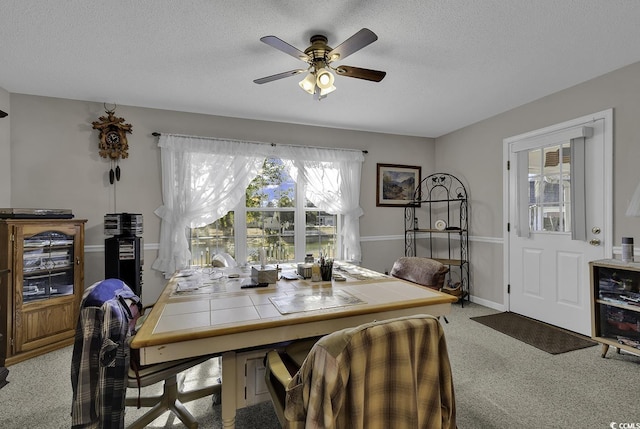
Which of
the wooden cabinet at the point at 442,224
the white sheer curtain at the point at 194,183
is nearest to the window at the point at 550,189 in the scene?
the wooden cabinet at the point at 442,224

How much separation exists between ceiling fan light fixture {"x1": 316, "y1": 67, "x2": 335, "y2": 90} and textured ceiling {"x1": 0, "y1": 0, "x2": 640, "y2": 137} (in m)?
0.31

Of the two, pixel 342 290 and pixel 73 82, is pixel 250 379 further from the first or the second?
pixel 73 82

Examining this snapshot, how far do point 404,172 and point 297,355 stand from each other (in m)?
3.83

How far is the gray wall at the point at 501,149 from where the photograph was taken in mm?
2639

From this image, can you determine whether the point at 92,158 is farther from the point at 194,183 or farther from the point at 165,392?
the point at 165,392

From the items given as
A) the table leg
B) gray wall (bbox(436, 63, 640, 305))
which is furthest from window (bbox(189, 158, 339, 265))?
the table leg

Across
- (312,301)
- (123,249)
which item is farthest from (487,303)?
(123,249)

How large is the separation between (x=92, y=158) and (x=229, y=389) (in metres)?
3.19

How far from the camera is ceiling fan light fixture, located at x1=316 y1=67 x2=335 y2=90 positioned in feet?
6.74

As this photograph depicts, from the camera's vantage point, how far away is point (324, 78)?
6.77 ft

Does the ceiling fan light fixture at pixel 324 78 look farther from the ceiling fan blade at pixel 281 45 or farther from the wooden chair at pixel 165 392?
the wooden chair at pixel 165 392

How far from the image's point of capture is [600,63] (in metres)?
2.56

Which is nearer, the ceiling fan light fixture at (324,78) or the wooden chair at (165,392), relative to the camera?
the wooden chair at (165,392)

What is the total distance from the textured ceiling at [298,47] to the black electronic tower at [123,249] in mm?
1332
